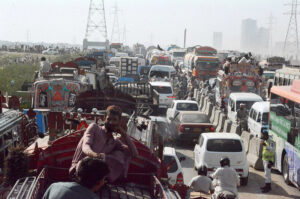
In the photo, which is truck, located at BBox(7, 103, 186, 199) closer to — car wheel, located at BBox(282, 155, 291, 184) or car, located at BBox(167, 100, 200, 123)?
car wheel, located at BBox(282, 155, 291, 184)

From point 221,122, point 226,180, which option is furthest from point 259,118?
point 226,180

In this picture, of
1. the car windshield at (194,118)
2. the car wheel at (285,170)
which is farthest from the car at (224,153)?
the car windshield at (194,118)

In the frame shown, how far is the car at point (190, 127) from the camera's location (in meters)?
21.0

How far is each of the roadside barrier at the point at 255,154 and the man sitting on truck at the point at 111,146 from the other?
12242mm

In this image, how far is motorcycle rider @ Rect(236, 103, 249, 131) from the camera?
23.1m

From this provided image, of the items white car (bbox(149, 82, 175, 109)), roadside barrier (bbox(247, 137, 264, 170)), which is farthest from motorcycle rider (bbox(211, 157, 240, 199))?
white car (bbox(149, 82, 175, 109))

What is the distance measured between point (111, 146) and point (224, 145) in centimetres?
992

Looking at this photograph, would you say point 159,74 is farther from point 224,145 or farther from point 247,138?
point 224,145

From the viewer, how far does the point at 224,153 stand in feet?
50.2

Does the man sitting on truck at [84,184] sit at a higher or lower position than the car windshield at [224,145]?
higher

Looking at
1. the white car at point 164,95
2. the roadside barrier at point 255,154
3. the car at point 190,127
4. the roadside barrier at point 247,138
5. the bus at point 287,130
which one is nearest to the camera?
the bus at point 287,130

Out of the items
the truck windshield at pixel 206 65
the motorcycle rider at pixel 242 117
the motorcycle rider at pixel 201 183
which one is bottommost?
the motorcycle rider at pixel 242 117

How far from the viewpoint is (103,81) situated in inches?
1105

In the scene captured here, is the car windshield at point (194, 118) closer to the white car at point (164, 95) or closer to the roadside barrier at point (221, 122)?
the roadside barrier at point (221, 122)
